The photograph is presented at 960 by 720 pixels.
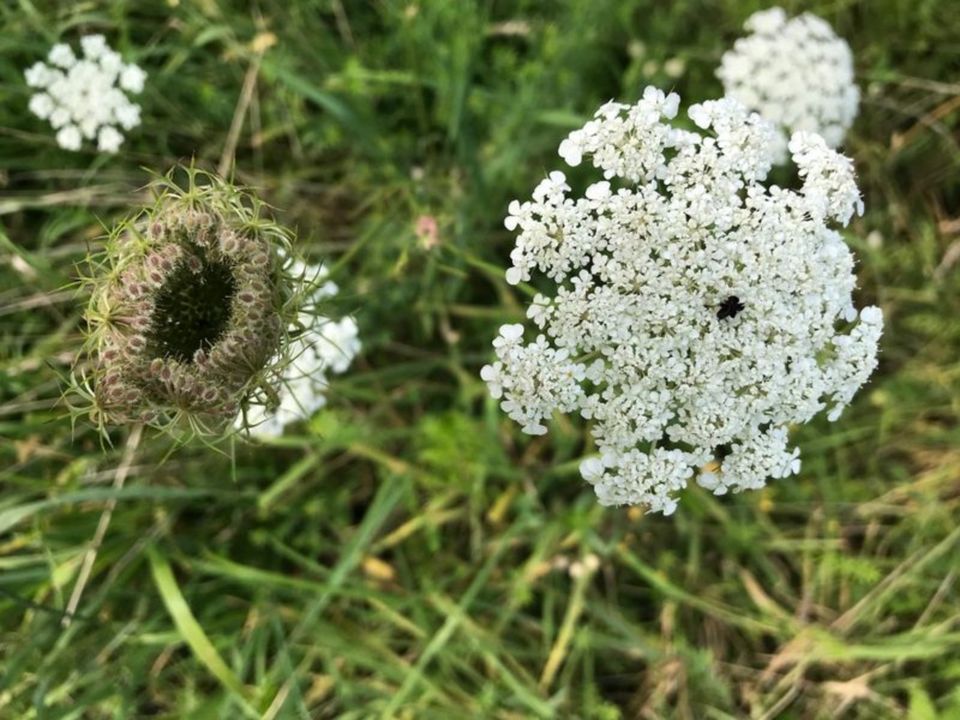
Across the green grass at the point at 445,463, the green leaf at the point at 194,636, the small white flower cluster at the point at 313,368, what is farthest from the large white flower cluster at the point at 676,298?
the green leaf at the point at 194,636

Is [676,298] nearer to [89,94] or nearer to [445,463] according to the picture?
[445,463]

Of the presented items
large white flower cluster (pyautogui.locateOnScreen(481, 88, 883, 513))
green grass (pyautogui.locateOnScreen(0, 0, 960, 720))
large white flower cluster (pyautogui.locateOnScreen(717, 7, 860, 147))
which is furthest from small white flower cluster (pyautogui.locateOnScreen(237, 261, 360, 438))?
large white flower cluster (pyautogui.locateOnScreen(717, 7, 860, 147))

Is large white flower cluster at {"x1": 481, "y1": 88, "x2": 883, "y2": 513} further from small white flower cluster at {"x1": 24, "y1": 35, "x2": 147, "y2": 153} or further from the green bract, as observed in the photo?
small white flower cluster at {"x1": 24, "y1": 35, "x2": 147, "y2": 153}

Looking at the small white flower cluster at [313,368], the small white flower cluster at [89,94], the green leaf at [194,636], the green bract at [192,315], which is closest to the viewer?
the green bract at [192,315]

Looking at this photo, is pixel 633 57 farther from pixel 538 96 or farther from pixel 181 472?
pixel 181 472

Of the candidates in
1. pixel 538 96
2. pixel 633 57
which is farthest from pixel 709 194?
pixel 633 57

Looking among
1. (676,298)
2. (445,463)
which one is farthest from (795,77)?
(445,463)

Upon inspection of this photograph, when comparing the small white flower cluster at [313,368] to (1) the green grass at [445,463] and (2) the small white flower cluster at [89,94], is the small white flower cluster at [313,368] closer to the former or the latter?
(1) the green grass at [445,463]
